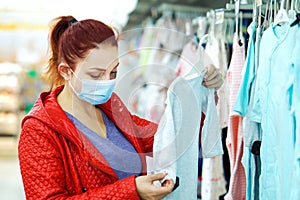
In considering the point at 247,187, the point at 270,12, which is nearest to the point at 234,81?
the point at 270,12

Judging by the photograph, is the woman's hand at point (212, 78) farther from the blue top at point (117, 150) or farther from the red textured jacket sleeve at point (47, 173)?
the red textured jacket sleeve at point (47, 173)

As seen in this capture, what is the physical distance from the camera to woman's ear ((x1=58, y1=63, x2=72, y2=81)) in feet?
5.35

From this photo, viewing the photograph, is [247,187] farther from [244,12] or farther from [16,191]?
[16,191]

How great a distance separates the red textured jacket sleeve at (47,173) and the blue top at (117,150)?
0.34 ft

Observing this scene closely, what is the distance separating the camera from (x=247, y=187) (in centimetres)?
199

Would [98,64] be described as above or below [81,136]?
above

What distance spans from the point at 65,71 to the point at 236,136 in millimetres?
843

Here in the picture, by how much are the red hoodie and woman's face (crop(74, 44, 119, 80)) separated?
15 cm

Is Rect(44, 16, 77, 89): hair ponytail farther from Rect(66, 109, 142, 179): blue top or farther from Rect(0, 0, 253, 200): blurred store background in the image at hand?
Rect(0, 0, 253, 200): blurred store background

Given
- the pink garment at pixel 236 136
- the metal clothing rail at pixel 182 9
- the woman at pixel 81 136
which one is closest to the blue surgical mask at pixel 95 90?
the woman at pixel 81 136

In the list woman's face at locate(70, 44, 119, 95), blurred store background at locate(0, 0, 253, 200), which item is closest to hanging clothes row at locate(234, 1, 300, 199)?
woman's face at locate(70, 44, 119, 95)

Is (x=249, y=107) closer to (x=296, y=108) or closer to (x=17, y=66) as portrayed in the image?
(x=296, y=108)

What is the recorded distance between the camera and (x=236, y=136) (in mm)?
2119

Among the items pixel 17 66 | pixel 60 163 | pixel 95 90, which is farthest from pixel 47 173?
pixel 17 66
